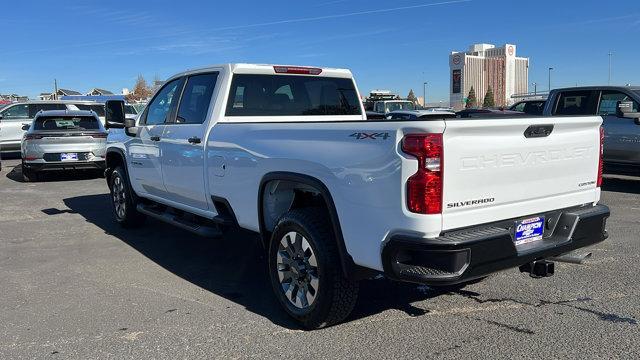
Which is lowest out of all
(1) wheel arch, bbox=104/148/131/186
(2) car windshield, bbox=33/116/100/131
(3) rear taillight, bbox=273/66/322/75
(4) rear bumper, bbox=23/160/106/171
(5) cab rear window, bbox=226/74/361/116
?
(4) rear bumper, bbox=23/160/106/171

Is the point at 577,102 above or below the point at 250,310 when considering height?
above

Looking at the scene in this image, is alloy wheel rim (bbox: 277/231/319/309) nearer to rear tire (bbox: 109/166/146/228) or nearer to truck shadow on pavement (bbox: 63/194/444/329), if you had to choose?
truck shadow on pavement (bbox: 63/194/444/329)

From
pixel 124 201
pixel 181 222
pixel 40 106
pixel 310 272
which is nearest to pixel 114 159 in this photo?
pixel 124 201

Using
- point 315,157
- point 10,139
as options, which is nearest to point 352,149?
point 315,157

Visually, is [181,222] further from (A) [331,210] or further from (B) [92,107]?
(B) [92,107]

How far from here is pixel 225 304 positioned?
14.8ft

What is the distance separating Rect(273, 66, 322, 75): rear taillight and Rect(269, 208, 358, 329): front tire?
6.99 feet

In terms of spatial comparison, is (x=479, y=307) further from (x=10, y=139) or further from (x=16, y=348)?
(x=10, y=139)

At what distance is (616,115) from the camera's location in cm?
991

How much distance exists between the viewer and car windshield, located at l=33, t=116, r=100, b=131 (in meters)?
12.4

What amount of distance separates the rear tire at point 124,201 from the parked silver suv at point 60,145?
5.13 meters

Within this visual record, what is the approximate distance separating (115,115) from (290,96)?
8.72 ft

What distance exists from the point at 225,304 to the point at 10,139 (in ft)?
50.9

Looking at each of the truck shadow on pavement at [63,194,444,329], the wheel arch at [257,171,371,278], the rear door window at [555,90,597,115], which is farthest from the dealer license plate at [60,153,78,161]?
the rear door window at [555,90,597,115]
